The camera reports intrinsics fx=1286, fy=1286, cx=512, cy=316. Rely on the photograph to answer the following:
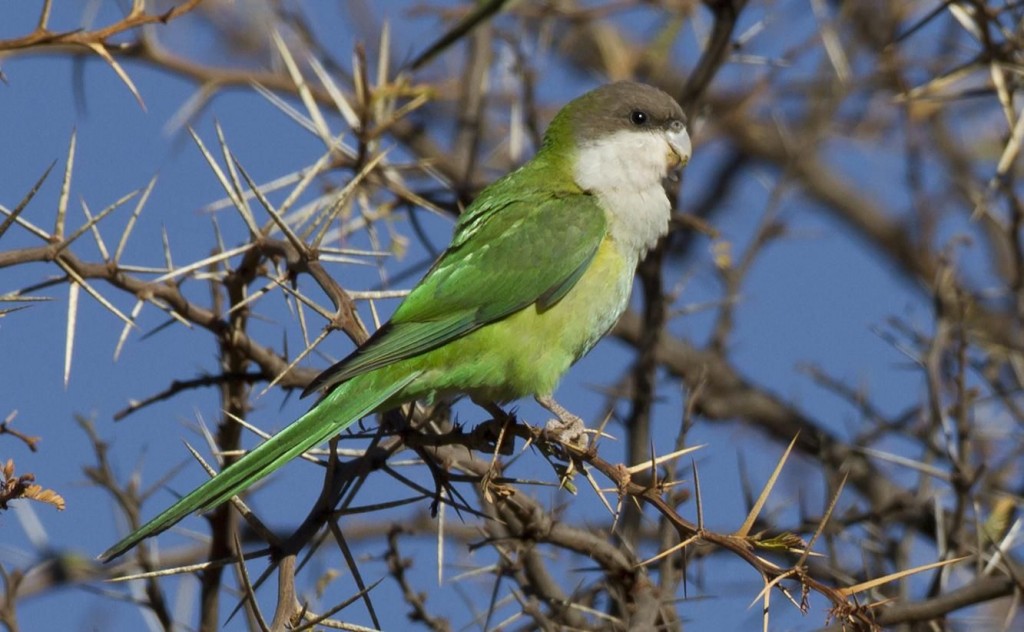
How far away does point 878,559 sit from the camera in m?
4.64

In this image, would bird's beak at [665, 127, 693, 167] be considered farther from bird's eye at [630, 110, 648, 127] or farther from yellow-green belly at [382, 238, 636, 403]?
yellow-green belly at [382, 238, 636, 403]

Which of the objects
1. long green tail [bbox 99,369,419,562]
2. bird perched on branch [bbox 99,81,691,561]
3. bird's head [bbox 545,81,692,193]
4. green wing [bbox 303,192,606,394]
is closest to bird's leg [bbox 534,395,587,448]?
bird perched on branch [bbox 99,81,691,561]

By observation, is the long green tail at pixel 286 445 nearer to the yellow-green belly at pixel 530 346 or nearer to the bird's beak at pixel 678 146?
the yellow-green belly at pixel 530 346

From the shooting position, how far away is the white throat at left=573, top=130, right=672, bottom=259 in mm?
4766

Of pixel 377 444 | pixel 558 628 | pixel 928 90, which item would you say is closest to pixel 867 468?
pixel 928 90

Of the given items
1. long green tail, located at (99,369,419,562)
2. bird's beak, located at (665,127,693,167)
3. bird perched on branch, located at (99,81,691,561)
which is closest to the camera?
long green tail, located at (99,369,419,562)

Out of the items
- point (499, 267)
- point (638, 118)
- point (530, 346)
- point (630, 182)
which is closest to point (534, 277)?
point (499, 267)

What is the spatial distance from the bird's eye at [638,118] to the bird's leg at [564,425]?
1.35 m

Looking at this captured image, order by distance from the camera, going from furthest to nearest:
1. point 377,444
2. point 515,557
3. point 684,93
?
1. point 684,93
2. point 515,557
3. point 377,444

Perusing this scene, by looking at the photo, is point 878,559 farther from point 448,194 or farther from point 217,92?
point 217,92

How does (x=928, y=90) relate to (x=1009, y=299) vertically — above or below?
above

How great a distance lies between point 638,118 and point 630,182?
351 millimetres

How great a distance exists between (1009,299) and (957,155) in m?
1.13

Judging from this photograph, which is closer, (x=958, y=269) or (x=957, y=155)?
(x=958, y=269)
